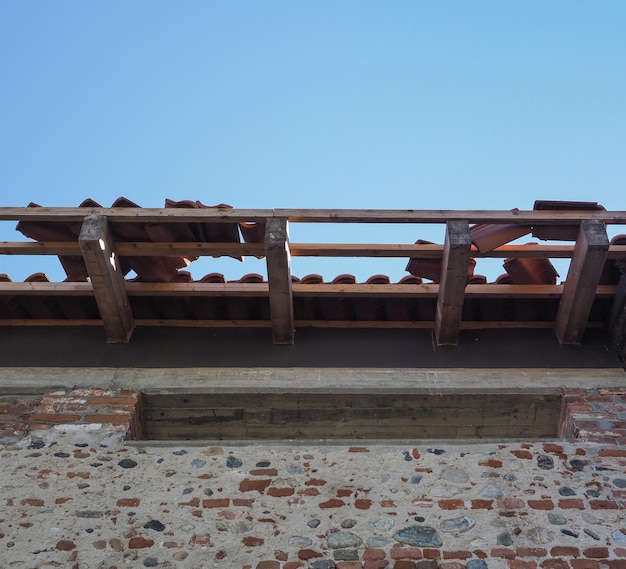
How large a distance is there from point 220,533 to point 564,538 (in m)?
1.99

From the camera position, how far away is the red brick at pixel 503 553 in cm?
434

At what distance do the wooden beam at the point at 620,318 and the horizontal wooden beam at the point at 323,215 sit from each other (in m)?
0.51

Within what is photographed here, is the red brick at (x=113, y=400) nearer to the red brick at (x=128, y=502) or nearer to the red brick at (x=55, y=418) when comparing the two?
the red brick at (x=55, y=418)

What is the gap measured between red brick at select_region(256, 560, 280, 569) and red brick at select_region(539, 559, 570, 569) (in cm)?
146

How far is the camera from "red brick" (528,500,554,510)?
469 centimetres

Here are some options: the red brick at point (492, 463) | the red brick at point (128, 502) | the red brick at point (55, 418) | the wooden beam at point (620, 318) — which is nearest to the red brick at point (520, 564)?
the red brick at point (492, 463)

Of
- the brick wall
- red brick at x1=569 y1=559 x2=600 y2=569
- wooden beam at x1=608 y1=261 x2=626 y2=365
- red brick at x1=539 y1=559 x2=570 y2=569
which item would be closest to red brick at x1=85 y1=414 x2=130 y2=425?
the brick wall

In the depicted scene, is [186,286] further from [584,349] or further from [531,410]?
[584,349]

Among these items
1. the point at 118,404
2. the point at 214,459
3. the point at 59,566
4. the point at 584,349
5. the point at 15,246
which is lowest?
the point at 59,566

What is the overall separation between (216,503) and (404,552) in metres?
1.19

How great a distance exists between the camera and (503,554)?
14.3 ft

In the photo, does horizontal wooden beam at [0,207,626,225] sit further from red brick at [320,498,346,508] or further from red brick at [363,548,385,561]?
red brick at [363,548,385,561]

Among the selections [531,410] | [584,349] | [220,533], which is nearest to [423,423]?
[531,410]

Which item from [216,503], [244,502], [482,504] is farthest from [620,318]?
[216,503]
